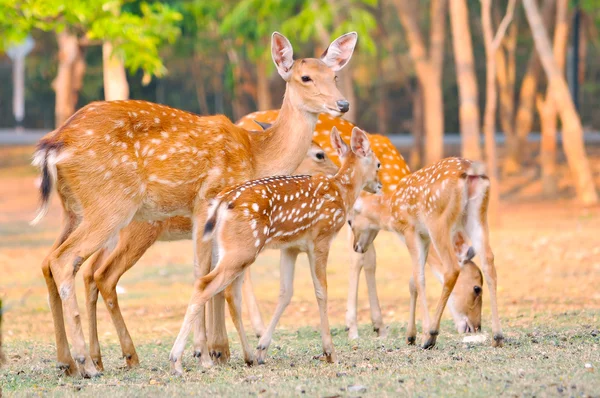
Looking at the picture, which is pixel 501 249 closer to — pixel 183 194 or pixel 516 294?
pixel 516 294

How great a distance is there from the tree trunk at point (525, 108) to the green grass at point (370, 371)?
759 inches

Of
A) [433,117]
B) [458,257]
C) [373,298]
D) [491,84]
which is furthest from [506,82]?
[458,257]

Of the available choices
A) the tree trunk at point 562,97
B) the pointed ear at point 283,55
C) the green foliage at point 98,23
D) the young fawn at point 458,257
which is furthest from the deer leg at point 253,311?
the tree trunk at point 562,97

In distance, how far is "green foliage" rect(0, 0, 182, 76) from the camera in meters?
14.6

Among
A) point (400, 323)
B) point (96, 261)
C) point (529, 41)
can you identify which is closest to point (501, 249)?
point (400, 323)

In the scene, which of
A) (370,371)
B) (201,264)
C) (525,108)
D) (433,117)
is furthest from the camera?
(525,108)

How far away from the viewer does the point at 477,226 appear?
8039mm

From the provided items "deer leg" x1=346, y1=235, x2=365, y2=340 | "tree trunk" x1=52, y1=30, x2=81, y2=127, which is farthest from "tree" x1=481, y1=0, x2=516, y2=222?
"deer leg" x1=346, y1=235, x2=365, y2=340

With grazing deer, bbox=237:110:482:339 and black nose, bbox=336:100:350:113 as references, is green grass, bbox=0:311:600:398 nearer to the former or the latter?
grazing deer, bbox=237:110:482:339

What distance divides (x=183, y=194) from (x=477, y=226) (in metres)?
2.26

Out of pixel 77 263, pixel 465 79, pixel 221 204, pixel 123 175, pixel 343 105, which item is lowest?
pixel 77 263

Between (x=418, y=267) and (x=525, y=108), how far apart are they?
20.1 meters

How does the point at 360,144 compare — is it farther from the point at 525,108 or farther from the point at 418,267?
the point at 525,108

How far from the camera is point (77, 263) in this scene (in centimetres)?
695
